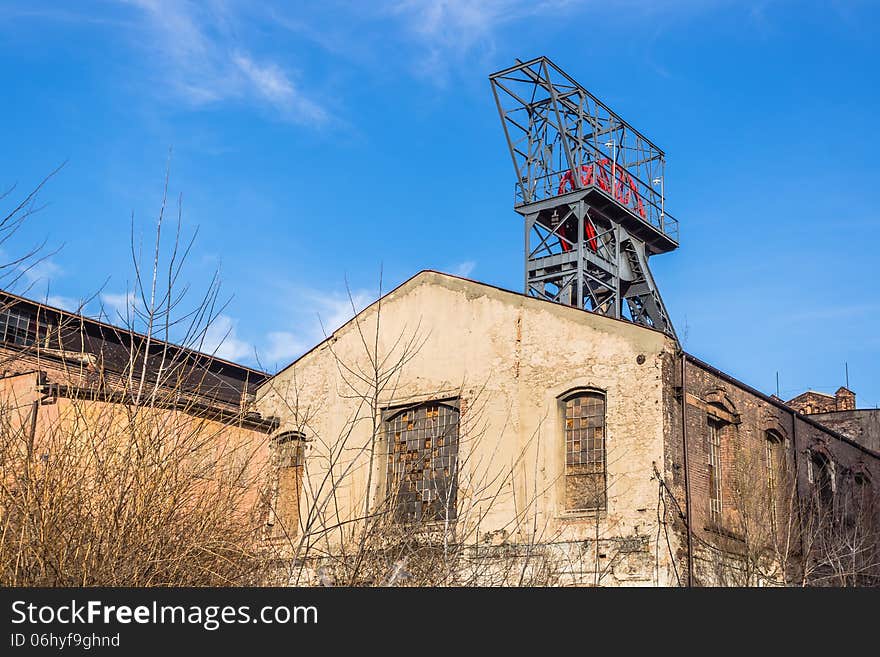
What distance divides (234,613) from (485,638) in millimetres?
1327

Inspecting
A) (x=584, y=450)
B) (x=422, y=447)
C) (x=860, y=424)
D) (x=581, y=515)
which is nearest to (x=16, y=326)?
(x=422, y=447)

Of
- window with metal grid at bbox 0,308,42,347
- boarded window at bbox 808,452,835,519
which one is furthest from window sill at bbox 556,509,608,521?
window with metal grid at bbox 0,308,42,347

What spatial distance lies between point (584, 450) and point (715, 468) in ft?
8.73

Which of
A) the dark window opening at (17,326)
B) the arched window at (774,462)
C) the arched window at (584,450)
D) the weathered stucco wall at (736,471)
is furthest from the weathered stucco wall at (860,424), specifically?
the dark window opening at (17,326)

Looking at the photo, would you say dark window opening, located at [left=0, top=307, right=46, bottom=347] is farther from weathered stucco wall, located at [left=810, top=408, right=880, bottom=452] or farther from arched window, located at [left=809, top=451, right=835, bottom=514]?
weathered stucco wall, located at [left=810, top=408, right=880, bottom=452]

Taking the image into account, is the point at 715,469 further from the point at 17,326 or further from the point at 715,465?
the point at 17,326

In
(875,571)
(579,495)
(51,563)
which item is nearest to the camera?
(51,563)

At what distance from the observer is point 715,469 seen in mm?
17688

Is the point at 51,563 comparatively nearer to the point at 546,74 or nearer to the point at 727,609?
the point at 727,609

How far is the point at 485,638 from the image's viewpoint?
5.14 meters

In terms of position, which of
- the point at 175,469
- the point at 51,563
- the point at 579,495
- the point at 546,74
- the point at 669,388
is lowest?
the point at 51,563

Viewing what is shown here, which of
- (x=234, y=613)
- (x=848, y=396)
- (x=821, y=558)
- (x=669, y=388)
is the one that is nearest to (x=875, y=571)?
(x=821, y=558)

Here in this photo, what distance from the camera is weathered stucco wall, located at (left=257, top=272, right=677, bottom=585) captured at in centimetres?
1589

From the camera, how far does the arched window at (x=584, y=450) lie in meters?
16.5
